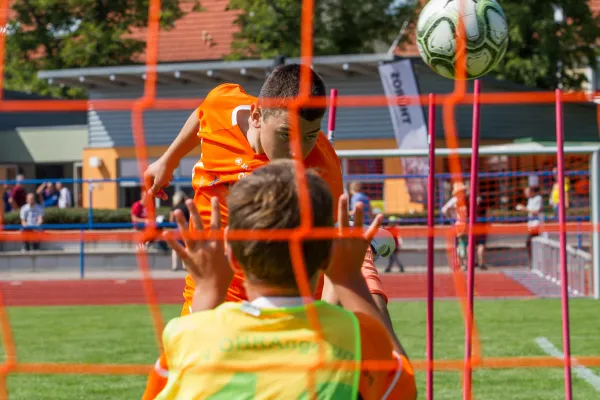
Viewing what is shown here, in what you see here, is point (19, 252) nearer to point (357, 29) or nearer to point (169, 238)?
point (357, 29)

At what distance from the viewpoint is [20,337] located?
9.19m

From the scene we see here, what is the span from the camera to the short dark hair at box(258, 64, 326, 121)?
3338 mm

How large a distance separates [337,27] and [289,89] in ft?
75.9

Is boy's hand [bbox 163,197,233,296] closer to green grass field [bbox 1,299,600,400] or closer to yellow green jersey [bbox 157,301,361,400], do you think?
yellow green jersey [bbox 157,301,361,400]

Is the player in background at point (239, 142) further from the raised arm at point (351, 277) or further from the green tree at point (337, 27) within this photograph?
the green tree at point (337, 27)

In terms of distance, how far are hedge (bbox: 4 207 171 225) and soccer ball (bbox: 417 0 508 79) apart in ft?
41.3

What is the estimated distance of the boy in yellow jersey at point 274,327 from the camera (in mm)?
2104

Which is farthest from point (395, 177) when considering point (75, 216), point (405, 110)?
point (405, 110)

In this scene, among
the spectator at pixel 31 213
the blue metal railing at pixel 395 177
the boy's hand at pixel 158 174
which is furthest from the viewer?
the spectator at pixel 31 213

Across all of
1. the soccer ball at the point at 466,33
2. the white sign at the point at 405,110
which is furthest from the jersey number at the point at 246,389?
the white sign at the point at 405,110

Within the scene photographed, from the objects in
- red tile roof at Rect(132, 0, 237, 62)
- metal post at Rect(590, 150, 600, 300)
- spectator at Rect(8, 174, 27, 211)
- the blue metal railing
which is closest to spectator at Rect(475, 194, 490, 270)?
the blue metal railing

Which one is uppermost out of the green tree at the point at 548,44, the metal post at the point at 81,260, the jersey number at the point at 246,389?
the green tree at the point at 548,44

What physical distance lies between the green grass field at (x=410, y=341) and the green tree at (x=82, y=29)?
15.0 meters

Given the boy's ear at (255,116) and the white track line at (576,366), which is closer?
the boy's ear at (255,116)
